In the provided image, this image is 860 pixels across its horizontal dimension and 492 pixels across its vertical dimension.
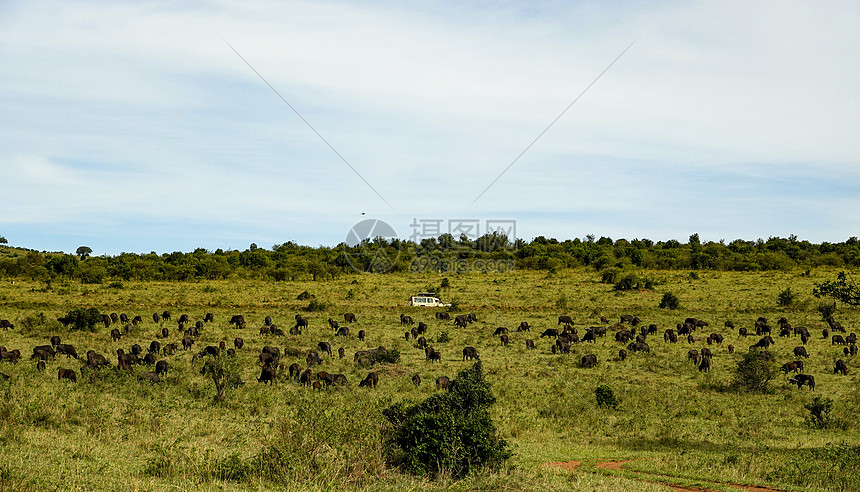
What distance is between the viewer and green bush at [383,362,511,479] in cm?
1170

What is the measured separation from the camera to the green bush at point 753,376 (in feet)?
74.8

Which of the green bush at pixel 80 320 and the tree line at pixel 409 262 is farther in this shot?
the tree line at pixel 409 262

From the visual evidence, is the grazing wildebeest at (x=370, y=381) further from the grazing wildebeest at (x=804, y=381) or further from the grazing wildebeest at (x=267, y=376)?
the grazing wildebeest at (x=804, y=381)

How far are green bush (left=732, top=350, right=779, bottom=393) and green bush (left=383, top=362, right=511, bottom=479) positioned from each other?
1348 cm

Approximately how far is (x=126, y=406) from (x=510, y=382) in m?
12.2

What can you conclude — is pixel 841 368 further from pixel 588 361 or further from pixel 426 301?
pixel 426 301

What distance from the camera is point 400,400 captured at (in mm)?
19000

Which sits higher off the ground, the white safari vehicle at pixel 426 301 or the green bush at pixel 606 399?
the white safari vehicle at pixel 426 301

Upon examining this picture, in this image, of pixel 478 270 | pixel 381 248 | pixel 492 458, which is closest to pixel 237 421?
pixel 492 458

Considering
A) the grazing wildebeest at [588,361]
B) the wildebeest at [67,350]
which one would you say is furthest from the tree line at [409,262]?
the grazing wildebeest at [588,361]

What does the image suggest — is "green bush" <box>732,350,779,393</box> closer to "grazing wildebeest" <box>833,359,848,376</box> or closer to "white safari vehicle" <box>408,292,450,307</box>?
"grazing wildebeest" <box>833,359,848,376</box>

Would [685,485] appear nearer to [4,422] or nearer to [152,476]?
[152,476]

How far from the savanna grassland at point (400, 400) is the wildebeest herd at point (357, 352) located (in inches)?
16.4

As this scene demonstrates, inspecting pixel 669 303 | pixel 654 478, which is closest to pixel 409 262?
pixel 669 303
